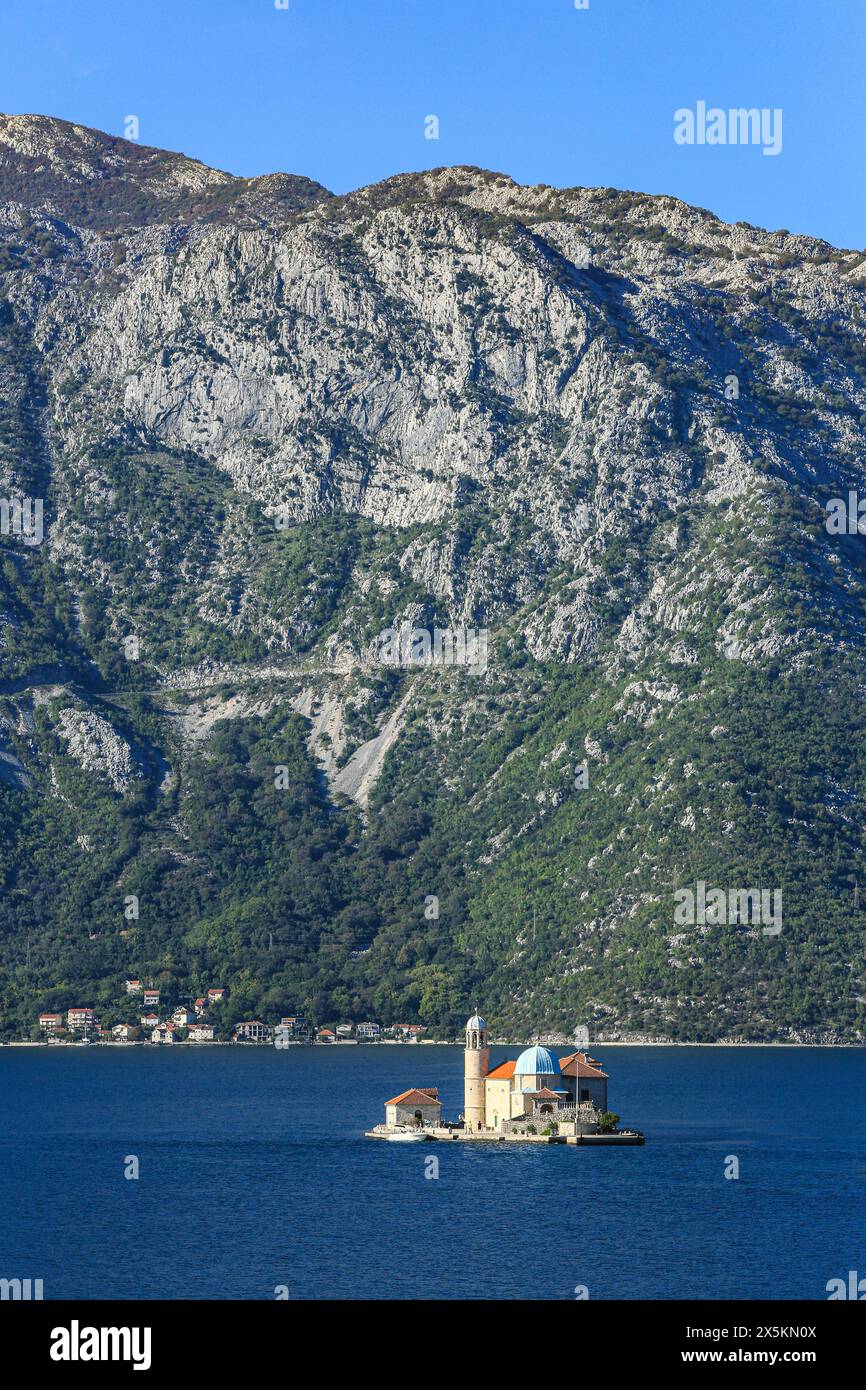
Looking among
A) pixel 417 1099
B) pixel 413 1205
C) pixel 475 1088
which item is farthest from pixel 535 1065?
pixel 413 1205

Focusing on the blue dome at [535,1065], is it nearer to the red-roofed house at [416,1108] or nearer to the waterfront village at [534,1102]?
the waterfront village at [534,1102]

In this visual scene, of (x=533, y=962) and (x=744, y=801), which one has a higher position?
(x=744, y=801)

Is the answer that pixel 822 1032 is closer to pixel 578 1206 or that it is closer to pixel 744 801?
pixel 744 801

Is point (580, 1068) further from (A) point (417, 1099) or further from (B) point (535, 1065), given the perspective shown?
(A) point (417, 1099)

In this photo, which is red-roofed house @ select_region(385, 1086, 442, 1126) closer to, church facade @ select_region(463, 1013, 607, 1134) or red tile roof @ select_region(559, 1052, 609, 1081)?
church facade @ select_region(463, 1013, 607, 1134)
